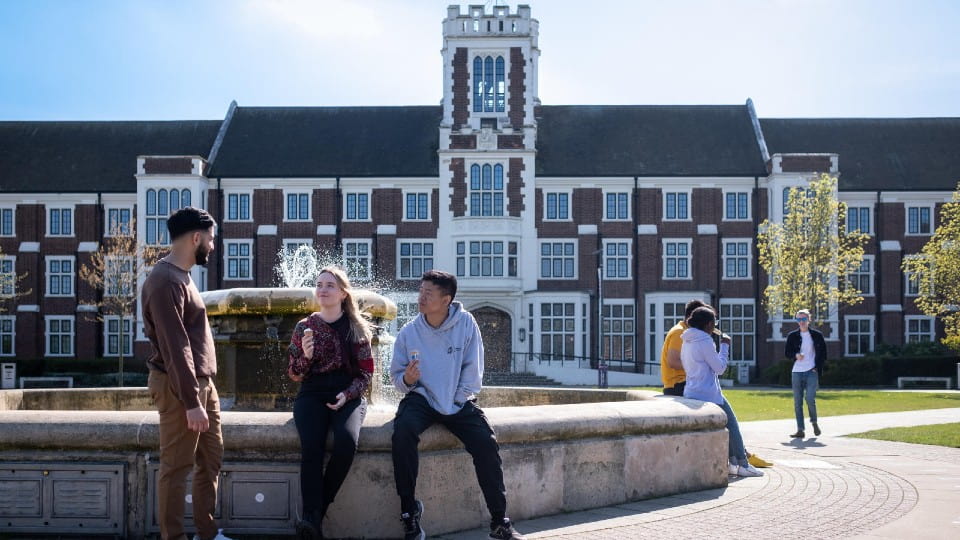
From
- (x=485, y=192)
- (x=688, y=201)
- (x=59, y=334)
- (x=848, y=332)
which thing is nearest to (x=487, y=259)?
(x=485, y=192)

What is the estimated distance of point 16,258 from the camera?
1678 inches

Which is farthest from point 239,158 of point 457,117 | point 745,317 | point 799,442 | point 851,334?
point 799,442

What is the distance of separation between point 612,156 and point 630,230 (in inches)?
134

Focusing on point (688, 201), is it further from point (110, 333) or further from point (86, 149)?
point (86, 149)

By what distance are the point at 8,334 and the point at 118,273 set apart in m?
7.08

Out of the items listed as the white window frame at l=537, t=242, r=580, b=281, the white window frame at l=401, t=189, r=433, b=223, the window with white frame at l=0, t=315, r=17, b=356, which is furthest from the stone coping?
the window with white frame at l=0, t=315, r=17, b=356

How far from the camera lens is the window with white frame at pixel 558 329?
3991cm

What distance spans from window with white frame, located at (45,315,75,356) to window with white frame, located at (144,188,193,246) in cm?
A: 550

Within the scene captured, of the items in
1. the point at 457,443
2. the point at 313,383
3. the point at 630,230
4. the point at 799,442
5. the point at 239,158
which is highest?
the point at 239,158

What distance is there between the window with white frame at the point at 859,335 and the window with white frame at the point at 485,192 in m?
15.6

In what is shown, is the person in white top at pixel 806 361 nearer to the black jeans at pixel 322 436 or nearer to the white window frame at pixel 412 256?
the black jeans at pixel 322 436

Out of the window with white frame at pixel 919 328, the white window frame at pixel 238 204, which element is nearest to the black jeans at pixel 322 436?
the white window frame at pixel 238 204

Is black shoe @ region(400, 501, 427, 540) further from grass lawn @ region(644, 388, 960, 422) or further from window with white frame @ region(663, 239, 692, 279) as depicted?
window with white frame @ region(663, 239, 692, 279)

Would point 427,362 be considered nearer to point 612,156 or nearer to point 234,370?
point 234,370
